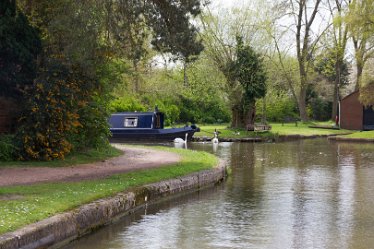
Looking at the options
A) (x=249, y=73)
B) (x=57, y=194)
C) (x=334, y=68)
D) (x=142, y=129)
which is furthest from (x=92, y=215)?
(x=334, y=68)

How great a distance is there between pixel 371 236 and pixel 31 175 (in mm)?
8142

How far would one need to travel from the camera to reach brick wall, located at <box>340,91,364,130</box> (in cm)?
4984

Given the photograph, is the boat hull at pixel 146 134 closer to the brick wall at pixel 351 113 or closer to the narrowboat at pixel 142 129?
the narrowboat at pixel 142 129

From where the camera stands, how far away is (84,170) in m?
15.2

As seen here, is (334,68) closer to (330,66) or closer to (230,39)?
(330,66)

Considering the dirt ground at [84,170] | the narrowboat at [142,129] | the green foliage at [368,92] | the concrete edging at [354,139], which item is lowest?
the dirt ground at [84,170]

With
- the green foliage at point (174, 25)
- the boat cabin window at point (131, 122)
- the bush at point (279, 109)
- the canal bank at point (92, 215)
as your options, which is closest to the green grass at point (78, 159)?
the canal bank at point (92, 215)

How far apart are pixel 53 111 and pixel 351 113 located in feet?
127

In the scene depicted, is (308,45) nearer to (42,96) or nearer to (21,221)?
(42,96)

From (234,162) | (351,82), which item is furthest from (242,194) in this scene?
(351,82)

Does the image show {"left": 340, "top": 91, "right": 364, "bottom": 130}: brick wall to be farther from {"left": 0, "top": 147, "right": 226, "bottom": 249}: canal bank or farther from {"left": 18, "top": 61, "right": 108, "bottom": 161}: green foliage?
{"left": 0, "top": 147, "right": 226, "bottom": 249}: canal bank

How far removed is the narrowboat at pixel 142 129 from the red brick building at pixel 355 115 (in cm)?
1926

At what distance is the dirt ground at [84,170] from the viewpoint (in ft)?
42.5

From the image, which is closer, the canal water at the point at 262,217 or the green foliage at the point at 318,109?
the canal water at the point at 262,217
